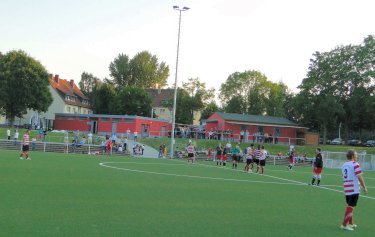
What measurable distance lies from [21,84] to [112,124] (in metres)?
15.9

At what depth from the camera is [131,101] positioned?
89.3 metres

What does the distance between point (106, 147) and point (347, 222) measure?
37.0m

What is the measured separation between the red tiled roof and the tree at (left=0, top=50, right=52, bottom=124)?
19.0 m

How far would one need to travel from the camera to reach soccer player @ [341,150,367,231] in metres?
10.1

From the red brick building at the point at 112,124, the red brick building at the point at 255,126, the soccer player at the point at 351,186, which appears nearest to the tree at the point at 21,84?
the red brick building at the point at 112,124

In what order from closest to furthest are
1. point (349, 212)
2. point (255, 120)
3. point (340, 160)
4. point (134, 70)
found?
point (349, 212) → point (340, 160) → point (255, 120) → point (134, 70)

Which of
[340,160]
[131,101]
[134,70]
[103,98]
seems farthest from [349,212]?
[134,70]

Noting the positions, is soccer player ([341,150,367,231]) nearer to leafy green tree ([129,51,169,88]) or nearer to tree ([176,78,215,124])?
tree ([176,78,215,124])

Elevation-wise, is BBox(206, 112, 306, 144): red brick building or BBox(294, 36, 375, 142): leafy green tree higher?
BBox(294, 36, 375, 142): leafy green tree

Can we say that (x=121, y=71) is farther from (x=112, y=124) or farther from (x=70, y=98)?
(x=112, y=124)

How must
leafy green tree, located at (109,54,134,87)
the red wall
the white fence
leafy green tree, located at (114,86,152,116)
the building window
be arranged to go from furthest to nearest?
leafy green tree, located at (109,54,134,87) → the building window → leafy green tree, located at (114,86,152,116) → the red wall → the white fence

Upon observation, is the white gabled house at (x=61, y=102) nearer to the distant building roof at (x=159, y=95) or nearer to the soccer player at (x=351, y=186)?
the distant building roof at (x=159, y=95)

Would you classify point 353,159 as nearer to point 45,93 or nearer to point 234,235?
point 234,235

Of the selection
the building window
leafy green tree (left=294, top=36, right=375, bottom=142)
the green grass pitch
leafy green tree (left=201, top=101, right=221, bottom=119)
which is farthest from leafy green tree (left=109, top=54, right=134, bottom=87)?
the green grass pitch
